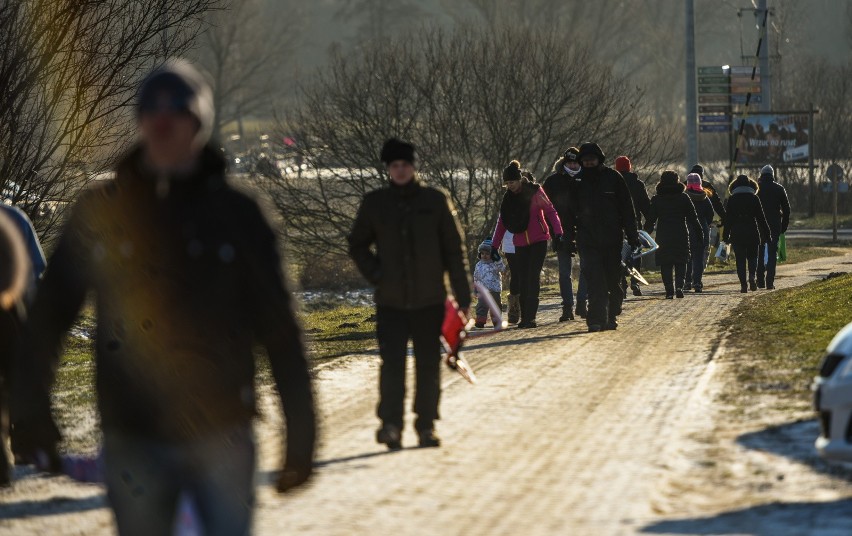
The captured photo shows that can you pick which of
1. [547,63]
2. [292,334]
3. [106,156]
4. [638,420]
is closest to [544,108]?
[547,63]

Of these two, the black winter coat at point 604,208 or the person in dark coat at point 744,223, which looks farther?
the person in dark coat at point 744,223

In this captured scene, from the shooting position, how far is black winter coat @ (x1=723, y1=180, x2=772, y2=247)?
23.1 meters

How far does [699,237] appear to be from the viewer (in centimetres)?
2378

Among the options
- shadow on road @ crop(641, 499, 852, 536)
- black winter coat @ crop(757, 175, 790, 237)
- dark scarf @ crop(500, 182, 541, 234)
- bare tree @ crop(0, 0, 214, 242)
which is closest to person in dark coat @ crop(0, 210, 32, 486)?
shadow on road @ crop(641, 499, 852, 536)

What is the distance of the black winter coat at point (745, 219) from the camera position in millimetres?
23062

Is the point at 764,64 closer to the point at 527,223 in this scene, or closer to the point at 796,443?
the point at 527,223

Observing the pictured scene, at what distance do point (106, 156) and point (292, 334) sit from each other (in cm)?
1541

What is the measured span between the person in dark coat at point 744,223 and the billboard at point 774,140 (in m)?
27.4

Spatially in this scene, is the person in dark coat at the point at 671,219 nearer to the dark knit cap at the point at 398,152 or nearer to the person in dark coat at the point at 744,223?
the person in dark coat at the point at 744,223

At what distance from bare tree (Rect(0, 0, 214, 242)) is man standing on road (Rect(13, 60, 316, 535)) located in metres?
12.3

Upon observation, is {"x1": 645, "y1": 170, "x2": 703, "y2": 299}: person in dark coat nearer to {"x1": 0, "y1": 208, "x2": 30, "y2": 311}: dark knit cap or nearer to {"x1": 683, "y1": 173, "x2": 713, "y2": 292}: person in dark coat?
{"x1": 683, "y1": 173, "x2": 713, "y2": 292}: person in dark coat

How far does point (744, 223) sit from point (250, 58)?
69.0m

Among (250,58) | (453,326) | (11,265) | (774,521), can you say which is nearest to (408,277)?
(453,326)

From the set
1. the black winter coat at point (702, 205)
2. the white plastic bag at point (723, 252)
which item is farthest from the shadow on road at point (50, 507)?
the white plastic bag at point (723, 252)
